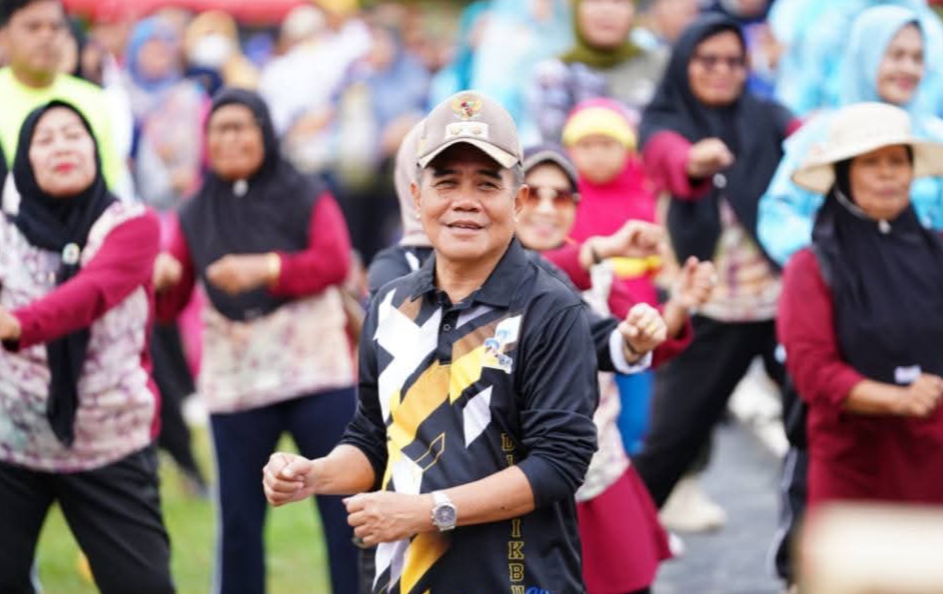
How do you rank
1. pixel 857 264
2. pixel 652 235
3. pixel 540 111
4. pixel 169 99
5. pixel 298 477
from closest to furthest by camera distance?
pixel 298 477
pixel 652 235
pixel 857 264
pixel 540 111
pixel 169 99

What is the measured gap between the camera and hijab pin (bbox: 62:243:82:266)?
5023mm

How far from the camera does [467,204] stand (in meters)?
3.49

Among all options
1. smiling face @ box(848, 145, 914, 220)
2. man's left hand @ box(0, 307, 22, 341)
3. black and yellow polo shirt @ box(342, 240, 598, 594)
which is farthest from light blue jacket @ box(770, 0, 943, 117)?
man's left hand @ box(0, 307, 22, 341)

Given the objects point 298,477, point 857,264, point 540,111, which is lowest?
point 298,477

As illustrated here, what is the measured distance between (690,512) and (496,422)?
4657mm

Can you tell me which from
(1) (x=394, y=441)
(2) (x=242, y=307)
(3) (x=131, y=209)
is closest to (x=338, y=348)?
(2) (x=242, y=307)

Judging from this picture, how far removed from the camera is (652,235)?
4512 mm

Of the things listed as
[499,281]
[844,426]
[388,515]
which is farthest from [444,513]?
[844,426]

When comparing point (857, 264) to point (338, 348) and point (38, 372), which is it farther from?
point (38, 372)

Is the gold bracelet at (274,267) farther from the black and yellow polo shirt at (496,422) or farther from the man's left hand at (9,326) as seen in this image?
the black and yellow polo shirt at (496,422)

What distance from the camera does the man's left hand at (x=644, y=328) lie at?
4055mm

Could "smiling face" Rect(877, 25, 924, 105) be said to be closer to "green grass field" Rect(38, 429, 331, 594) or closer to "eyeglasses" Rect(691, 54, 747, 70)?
"eyeglasses" Rect(691, 54, 747, 70)

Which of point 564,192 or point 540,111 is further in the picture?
point 540,111

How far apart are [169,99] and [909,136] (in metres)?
7.59
